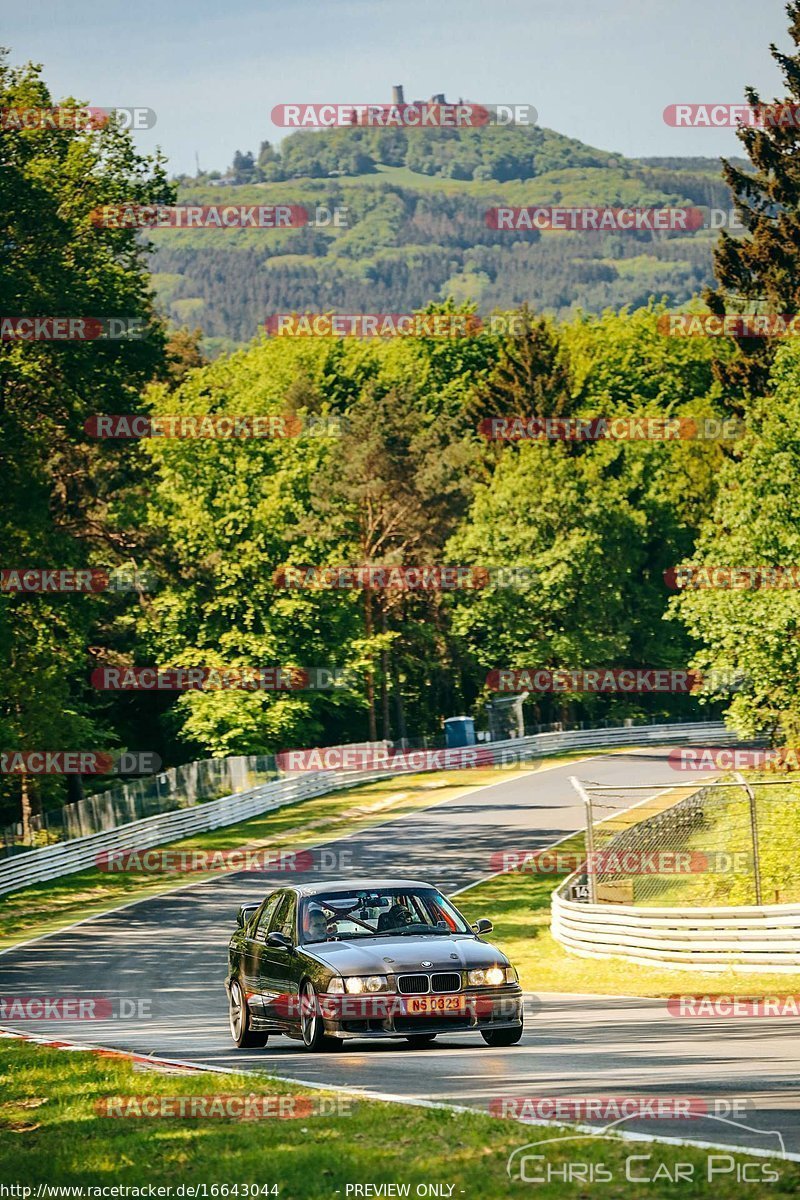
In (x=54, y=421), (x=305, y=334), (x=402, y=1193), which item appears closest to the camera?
(x=402, y=1193)

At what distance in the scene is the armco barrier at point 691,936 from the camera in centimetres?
2055

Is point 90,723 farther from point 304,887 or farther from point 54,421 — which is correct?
point 304,887

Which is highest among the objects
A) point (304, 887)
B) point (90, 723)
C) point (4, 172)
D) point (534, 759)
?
point (4, 172)

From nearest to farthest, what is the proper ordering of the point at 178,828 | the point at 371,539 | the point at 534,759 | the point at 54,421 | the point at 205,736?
the point at 54,421 < the point at 178,828 < the point at 205,736 < the point at 534,759 < the point at 371,539

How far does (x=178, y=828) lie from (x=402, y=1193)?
40.9 m

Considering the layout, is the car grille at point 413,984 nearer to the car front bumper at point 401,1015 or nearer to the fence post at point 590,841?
the car front bumper at point 401,1015

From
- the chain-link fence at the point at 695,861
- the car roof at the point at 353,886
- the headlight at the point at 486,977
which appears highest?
the car roof at the point at 353,886

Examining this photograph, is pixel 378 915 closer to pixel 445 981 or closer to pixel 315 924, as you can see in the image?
pixel 315 924

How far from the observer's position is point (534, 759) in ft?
220

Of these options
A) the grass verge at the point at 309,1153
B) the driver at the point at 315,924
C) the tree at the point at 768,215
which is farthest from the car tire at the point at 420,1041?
the tree at the point at 768,215

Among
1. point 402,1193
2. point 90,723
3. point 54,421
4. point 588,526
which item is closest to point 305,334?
point 588,526

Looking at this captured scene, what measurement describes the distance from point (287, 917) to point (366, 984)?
6.35 feet

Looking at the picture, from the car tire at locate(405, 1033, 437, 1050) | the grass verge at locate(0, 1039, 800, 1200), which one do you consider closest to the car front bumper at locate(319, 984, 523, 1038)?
the car tire at locate(405, 1033, 437, 1050)

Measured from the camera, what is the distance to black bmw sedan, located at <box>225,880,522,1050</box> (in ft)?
43.3
